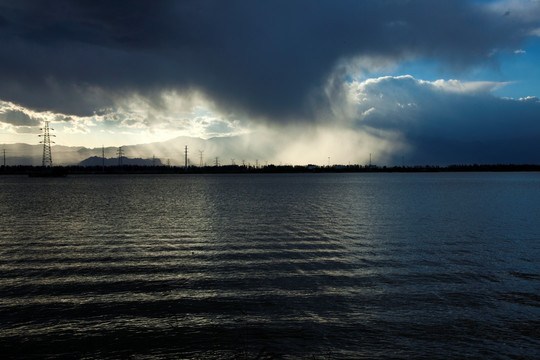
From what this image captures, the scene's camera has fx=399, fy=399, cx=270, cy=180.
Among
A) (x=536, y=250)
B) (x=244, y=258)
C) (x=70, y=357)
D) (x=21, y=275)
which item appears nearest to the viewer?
(x=70, y=357)

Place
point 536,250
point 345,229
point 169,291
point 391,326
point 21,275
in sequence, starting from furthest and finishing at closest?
point 345,229 < point 536,250 < point 21,275 < point 169,291 < point 391,326

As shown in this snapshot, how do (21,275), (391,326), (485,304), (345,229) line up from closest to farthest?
(391,326) → (485,304) → (21,275) → (345,229)

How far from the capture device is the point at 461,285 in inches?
685

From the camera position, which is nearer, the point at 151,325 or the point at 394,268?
the point at 151,325

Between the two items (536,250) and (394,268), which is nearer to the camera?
(394,268)

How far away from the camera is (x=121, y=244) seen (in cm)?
2756

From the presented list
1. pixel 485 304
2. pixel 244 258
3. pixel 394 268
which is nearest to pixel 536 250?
pixel 394 268

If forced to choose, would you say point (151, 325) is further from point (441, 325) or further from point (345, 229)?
point (345, 229)

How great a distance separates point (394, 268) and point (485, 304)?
5.91 meters

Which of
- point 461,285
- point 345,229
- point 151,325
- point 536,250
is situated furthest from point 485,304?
point 345,229

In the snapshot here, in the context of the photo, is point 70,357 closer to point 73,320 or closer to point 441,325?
point 73,320

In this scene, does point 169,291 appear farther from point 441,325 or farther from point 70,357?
point 441,325

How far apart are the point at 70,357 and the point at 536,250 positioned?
26446 millimetres

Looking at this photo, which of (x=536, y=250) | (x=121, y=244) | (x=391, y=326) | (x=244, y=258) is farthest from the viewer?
(x=121, y=244)
